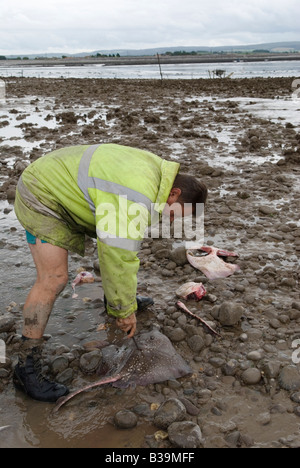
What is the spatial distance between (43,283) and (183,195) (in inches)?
42.0

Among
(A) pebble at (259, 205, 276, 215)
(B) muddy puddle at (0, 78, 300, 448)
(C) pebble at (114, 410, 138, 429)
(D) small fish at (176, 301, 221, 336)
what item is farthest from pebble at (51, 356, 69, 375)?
(A) pebble at (259, 205, 276, 215)

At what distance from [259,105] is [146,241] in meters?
12.9

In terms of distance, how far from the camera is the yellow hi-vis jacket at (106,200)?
7.98ft

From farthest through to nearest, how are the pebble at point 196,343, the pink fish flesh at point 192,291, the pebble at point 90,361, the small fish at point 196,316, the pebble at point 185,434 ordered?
the pink fish flesh at point 192,291
the small fish at point 196,316
the pebble at point 196,343
the pebble at point 90,361
the pebble at point 185,434

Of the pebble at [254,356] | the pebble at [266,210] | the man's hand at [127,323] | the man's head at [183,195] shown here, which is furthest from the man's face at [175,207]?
the pebble at [266,210]

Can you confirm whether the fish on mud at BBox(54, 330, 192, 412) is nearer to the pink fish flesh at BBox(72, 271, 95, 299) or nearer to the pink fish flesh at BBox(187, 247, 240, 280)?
the pink fish flesh at BBox(72, 271, 95, 299)

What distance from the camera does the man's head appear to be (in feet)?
8.84

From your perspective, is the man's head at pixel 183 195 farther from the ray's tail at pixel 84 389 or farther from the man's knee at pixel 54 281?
the ray's tail at pixel 84 389

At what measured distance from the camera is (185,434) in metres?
2.29

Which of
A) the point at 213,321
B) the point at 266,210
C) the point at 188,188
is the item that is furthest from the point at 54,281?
the point at 266,210

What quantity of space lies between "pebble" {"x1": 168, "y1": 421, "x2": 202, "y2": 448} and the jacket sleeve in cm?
74

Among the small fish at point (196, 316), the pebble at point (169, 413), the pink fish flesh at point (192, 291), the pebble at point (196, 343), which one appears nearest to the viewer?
the pebble at point (169, 413)

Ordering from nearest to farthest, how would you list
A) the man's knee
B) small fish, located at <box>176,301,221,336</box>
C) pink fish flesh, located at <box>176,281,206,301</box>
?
1. the man's knee
2. small fish, located at <box>176,301,221,336</box>
3. pink fish flesh, located at <box>176,281,206,301</box>

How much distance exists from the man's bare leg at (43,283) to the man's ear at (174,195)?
2.53 ft
